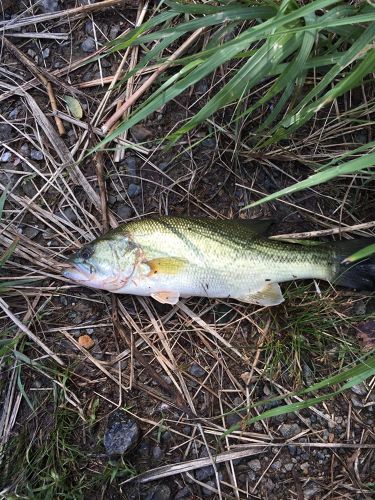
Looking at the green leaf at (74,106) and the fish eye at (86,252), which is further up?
the green leaf at (74,106)

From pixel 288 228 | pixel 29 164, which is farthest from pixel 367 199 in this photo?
pixel 29 164

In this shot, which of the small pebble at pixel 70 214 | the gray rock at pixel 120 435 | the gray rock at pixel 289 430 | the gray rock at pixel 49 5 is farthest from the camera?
the gray rock at pixel 49 5

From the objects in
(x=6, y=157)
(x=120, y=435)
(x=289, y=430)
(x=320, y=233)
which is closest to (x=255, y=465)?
(x=289, y=430)

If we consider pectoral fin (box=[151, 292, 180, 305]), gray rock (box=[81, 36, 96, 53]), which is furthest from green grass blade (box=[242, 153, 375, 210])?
gray rock (box=[81, 36, 96, 53])

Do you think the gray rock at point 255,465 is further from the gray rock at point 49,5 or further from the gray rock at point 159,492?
the gray rock at point 49,5

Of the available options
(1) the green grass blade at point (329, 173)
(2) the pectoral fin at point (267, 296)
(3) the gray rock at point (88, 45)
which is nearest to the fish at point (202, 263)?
(2) the pectoral fin at point (267, 296)

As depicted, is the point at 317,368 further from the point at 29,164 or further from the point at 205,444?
the point at 29,164
